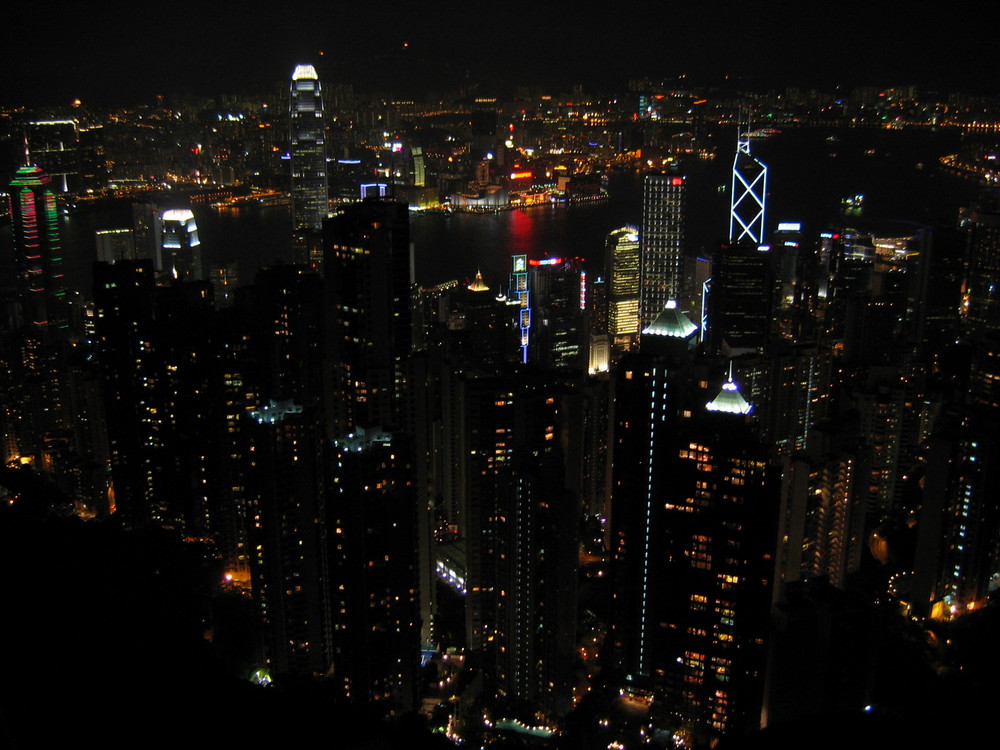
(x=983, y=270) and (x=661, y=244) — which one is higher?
(x=661, y=244)

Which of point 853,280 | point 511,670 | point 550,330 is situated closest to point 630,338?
point 550,330

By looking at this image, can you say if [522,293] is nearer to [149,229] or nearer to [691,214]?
[691,214]

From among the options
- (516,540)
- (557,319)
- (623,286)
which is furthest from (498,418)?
(623,286)

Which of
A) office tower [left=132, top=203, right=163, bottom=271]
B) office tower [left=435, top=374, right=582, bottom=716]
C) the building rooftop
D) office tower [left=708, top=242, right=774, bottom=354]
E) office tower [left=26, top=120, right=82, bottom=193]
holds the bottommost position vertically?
office tower [left=435, top=374, right=582, bottom=716]

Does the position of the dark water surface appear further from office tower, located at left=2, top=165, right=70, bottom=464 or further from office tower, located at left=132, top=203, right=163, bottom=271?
office tower, located at left=2, top=165, right=70, bottom=464

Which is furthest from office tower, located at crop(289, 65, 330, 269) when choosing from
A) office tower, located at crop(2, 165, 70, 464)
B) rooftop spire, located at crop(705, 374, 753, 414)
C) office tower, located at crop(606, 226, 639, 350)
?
rooftop spire, located at crop(705, 374, 753, 414)

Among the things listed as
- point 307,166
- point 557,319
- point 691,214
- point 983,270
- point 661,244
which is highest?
point 307,166

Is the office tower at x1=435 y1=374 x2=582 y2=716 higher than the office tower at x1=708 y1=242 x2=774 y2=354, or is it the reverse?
the office tower at x1=708 y1=242 x2=774 y2=354

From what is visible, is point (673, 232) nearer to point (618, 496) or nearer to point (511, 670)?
point (618, 496)
